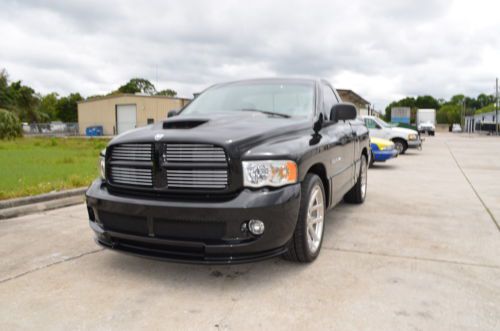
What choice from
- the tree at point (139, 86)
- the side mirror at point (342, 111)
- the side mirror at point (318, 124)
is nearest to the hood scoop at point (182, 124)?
the side mirror at point (318, 124)

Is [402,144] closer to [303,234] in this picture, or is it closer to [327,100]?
[327,100]

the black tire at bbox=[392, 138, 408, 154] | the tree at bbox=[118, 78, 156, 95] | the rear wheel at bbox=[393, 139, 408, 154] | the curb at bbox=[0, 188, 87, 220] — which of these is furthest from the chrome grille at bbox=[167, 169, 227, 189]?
the tree at bbox=[118, 78, 156, 95]

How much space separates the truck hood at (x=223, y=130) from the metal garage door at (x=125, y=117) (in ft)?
136

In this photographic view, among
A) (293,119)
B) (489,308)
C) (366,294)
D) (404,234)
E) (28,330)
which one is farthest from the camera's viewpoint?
(404,234)

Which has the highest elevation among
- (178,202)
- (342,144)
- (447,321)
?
(342,144)

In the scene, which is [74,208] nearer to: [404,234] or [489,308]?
[404,234]

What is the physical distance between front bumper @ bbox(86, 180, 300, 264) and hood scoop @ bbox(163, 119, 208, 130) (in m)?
0.66

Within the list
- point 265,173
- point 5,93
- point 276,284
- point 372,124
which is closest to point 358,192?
point 276,284

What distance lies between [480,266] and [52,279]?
11.5ft

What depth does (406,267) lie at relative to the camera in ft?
11.3

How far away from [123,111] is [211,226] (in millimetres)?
43685

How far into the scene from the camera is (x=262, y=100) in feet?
14.1

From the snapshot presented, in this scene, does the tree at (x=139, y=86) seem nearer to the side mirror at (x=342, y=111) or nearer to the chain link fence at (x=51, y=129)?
the chain link fence at (x=51, y=129)

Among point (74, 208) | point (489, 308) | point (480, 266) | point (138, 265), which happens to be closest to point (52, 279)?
point (138, 265)
